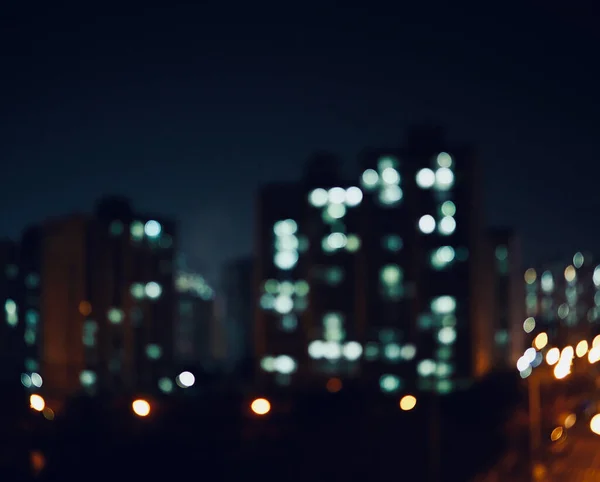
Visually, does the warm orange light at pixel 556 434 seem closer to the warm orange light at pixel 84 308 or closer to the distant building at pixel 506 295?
the warm orange light at pixel 84 308

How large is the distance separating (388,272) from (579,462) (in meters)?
22.4

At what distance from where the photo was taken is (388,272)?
35.4 meters

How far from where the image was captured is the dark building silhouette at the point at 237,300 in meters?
67.1

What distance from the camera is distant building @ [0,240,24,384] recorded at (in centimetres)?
2412

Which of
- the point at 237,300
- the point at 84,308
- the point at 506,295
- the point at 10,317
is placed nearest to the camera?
the point at 10,317

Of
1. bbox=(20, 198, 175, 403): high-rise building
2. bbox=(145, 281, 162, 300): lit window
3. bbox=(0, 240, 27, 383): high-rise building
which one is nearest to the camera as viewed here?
bbox=(0, 240, 27, 383): high-rise building

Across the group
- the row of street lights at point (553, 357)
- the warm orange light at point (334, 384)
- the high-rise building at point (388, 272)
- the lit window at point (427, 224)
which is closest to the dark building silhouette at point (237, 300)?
the high-rise building at point (388, 272)

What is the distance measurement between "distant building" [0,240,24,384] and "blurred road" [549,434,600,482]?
54.7ft

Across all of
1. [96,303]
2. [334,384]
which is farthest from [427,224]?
[96,303]

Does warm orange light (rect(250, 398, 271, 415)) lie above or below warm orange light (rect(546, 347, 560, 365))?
below

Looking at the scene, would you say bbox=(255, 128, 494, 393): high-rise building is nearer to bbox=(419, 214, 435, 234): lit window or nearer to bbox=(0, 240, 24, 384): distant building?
bbox=(419, 214, 435, 234): lit window

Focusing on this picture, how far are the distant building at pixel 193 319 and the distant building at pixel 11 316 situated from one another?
31.4 metres

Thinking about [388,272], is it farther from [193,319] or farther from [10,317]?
[193,319]

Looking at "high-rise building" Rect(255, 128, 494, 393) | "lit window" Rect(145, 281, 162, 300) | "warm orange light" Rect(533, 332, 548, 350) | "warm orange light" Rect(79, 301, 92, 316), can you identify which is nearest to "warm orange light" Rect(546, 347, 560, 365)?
"warm orange light" Rect(533, 332, 548, 350)
